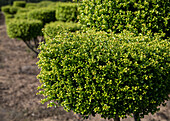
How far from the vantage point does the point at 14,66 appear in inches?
473

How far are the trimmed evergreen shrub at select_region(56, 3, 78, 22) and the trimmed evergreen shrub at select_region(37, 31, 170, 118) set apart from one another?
655 cm

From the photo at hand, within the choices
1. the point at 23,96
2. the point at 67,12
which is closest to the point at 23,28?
the point at 67,12

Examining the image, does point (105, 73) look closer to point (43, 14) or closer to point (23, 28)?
point (23, 28)

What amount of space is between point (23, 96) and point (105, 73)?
18.9 feet

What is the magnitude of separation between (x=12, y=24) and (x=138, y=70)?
9.67 m

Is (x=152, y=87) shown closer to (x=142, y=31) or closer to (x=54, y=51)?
(x=142, y=31)

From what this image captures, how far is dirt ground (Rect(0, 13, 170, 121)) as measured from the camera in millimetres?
7404

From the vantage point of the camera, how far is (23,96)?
8742 mm

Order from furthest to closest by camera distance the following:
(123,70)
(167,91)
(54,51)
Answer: (167,91), (54,51), (123,70)

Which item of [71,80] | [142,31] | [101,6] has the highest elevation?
[101,6]

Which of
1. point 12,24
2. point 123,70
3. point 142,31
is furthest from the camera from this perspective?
point 12,24

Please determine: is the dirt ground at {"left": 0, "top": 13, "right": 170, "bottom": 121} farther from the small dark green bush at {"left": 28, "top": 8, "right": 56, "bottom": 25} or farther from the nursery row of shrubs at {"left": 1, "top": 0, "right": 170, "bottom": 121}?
the nursery row of shrubs at {"left": 1, "top": 0, "right": 170, "bottom": 121}

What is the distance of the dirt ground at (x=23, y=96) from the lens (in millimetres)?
7404

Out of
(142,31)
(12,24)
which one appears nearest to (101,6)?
(142,31)
